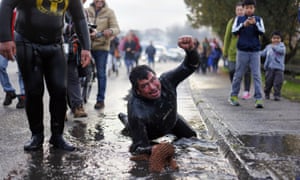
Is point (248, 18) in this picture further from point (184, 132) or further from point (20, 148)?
point (20, 148)

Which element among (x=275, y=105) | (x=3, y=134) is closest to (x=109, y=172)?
(x=3, y=134)

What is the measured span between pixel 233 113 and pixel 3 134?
3.48 meters

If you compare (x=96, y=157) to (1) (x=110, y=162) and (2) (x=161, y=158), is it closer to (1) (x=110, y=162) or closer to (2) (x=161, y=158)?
(1) (x=110, y=162)

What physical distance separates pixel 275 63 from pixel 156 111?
6.15 m

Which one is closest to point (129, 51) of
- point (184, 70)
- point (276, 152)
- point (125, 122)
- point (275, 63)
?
point (275, 63)

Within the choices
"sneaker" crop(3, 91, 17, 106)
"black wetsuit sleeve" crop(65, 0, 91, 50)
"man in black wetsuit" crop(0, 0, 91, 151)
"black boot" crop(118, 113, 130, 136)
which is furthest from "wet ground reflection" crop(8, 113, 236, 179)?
"sneaker" crop(3, 91, 17, 106)

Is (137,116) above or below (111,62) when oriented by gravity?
above

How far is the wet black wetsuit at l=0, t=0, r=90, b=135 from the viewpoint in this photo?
4625mm

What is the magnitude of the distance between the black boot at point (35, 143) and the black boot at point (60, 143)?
12 cm

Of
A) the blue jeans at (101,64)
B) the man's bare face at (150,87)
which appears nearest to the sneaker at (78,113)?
the blue jeans at (101,64)

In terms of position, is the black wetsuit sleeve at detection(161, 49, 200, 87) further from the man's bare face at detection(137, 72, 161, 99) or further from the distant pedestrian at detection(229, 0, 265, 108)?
the distant pedestrian at detection(229, 0, 265, 108)

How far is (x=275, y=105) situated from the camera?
876 centimetres

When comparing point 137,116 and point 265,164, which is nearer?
point 265,164

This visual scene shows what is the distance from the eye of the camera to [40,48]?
4.79m
